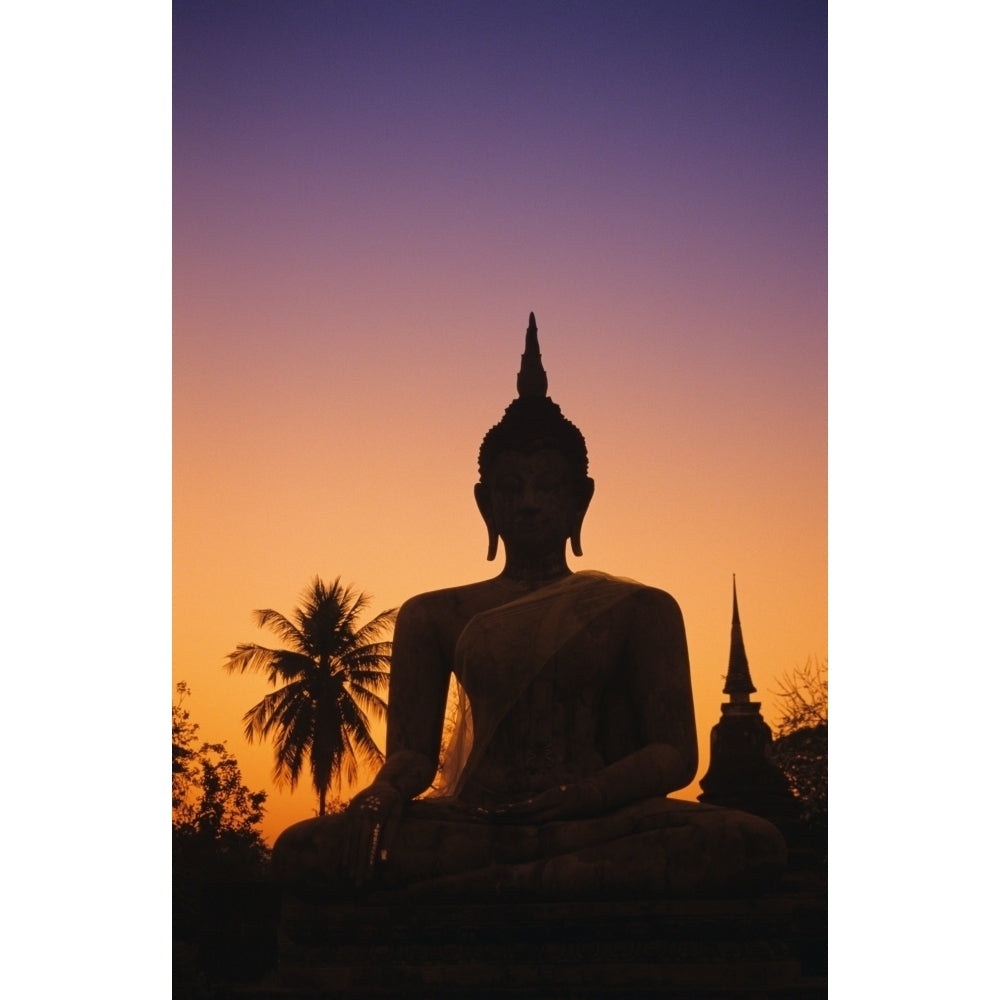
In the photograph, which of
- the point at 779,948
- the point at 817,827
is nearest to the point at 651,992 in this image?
the point at 779,948

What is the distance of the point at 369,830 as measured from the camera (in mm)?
7977

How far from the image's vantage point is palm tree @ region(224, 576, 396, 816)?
10.1m

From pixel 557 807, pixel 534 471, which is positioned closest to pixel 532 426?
pixel 534 471

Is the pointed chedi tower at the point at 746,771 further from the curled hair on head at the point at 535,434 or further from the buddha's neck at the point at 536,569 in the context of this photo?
the curled hair on head at the point at 535,434

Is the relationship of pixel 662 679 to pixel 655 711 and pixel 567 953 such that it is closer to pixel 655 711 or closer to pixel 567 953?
pixel 655 711

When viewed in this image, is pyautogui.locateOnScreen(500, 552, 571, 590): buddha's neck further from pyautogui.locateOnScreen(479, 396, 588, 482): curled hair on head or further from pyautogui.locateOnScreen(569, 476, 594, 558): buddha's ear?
pyautogui.locateOnScreen(479, 396, 588, 482): curled hair on head

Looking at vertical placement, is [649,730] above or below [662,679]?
below

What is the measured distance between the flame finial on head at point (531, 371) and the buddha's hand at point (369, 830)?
→ 7.11 feet

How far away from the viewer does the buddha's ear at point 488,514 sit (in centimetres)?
926

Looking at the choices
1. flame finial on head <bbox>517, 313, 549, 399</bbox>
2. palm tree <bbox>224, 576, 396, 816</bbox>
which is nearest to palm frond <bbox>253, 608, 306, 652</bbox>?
palm tree <bbox>224, 576, 396, 816</bbox>

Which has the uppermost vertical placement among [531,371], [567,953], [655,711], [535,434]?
[531,371]

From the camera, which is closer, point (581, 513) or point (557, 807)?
point (557, 807)

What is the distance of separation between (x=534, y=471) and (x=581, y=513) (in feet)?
1.11

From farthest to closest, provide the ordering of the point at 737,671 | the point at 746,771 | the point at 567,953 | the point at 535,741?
the point at 746,771 < the point at 737,671 < the point at 535,741 < the point at 567,953
